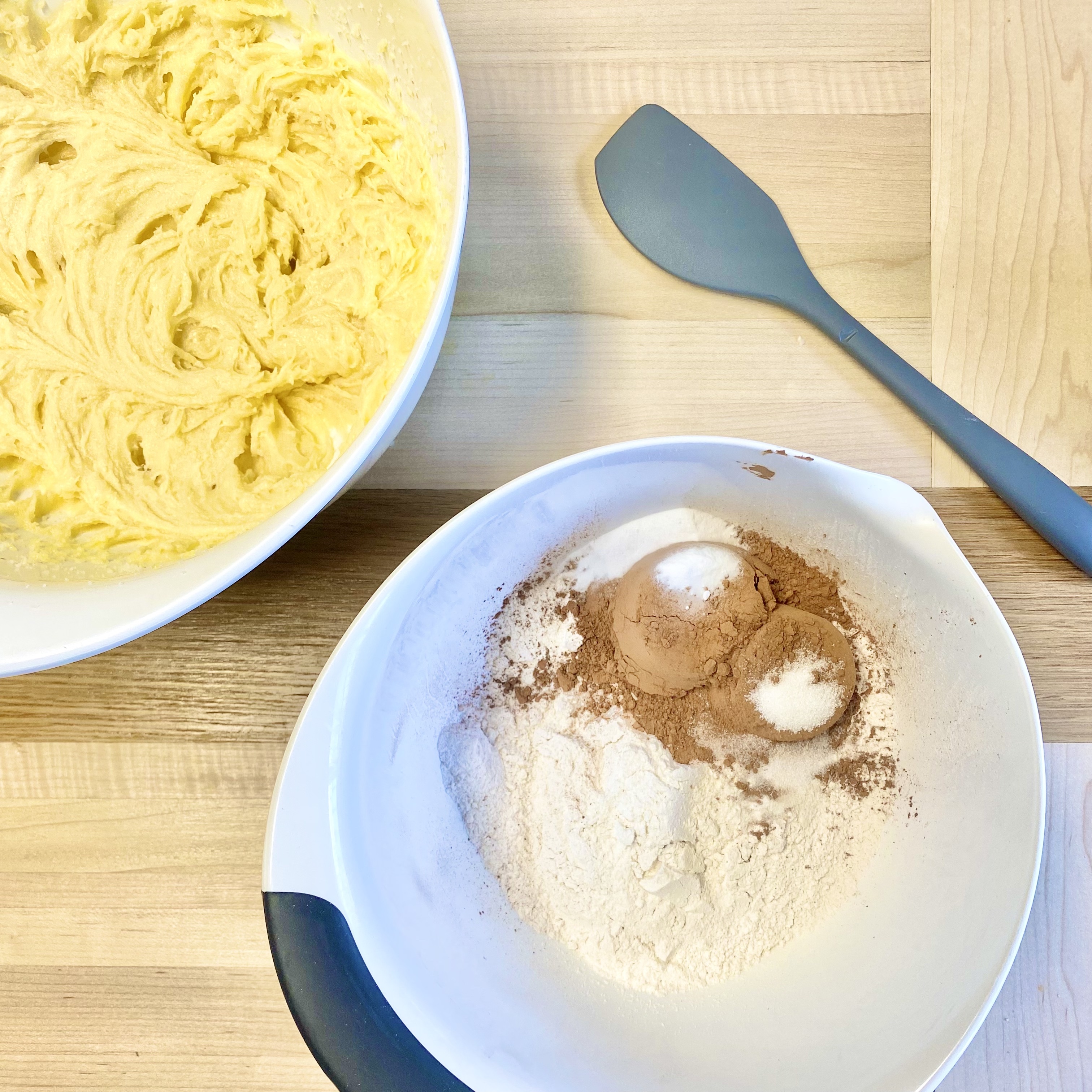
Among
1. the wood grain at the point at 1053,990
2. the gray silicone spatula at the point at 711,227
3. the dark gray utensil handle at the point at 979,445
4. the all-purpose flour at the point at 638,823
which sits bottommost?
the wood grain at the point at 1053,990

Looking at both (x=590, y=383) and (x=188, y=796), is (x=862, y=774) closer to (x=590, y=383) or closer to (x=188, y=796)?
(x=590, y=383)

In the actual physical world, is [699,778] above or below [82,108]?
below

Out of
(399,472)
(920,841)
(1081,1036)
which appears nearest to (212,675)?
(399,472)

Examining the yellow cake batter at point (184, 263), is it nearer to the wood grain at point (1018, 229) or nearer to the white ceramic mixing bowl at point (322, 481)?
the white ceramic mixing bowl at point (322, 481)

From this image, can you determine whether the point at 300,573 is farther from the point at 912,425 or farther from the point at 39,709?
the point at 912,425

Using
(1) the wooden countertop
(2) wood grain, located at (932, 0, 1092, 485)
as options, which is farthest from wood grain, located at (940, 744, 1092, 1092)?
(2) wood grain, located at (932, 0, 1092, 485)

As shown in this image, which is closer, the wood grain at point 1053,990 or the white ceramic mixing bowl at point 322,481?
the white ceramic mixing bowl at point 322,481

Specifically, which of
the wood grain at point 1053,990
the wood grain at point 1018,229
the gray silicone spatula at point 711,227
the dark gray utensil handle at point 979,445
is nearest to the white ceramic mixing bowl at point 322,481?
the gray silicone spatula at point 711,227
